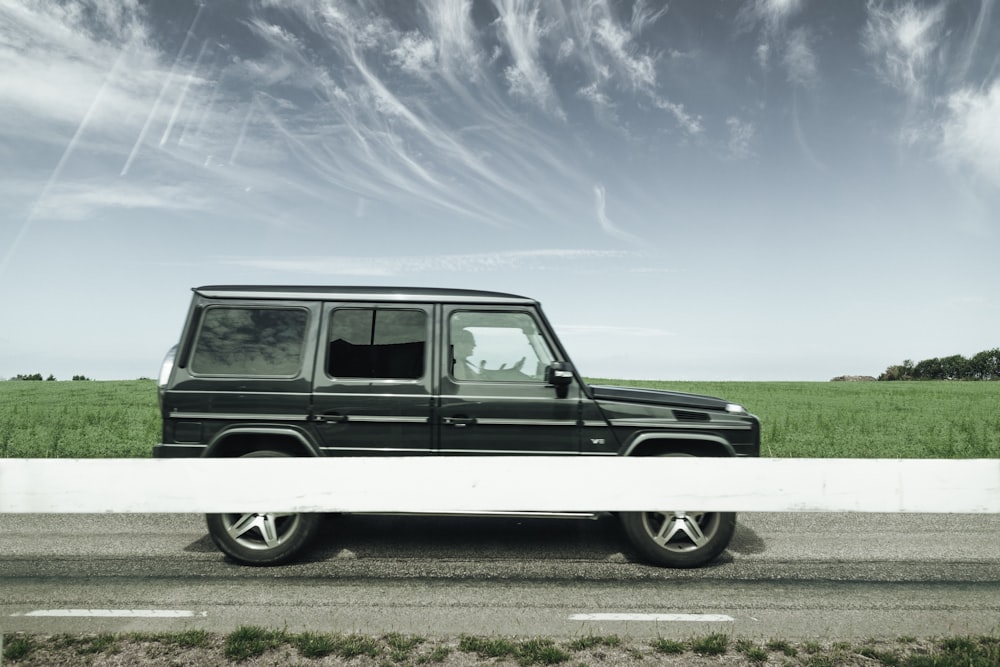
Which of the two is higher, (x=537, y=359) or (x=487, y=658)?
(x=537, y=359)

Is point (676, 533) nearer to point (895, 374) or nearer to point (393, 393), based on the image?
point (393, 393)

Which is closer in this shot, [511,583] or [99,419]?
[511,583]

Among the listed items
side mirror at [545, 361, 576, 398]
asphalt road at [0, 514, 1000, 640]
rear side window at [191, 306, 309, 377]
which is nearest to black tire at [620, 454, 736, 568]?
asphalt road at [0, 514, 1000, 640]

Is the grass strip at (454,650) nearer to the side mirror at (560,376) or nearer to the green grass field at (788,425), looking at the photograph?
the side mirror at (560,376)

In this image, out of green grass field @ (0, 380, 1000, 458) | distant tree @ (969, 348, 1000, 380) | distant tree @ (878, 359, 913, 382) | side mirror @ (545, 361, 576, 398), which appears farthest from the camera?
distant tree @ (969, 348, 1000, 380)

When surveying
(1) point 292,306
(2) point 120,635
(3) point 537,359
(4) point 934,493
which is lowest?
(2) point 120,635

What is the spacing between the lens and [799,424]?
20.1 metres

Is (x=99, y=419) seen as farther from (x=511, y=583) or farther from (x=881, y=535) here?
(x=881, y=535)

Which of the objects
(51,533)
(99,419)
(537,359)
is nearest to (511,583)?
(537,359)

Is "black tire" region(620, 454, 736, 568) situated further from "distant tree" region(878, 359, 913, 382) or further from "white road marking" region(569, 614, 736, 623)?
"distant tree" region(878, 359, 913, 382)

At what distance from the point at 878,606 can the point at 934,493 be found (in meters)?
1.00

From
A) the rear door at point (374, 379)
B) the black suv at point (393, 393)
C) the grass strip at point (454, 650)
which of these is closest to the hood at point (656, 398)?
the black suv at point (393, 393)

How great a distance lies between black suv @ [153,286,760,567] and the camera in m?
5.59

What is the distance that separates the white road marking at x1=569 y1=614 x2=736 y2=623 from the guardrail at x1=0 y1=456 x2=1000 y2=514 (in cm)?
75
